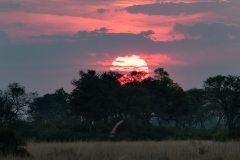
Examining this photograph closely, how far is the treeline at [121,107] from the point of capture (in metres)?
44.3

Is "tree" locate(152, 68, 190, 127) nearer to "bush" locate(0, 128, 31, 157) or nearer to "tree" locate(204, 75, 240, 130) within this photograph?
"tree" locate(204, 75, 240, 130)

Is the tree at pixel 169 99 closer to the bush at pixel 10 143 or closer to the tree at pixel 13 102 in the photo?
the tree at pixel 13 102

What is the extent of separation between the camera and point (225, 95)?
57.6 m

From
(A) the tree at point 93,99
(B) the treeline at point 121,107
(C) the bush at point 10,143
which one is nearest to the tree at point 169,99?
(B) the treeline at point 121,107

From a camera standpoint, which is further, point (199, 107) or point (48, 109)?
point (199, 107)

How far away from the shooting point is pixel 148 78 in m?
62.0

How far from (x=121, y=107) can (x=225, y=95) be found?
44.3 feet

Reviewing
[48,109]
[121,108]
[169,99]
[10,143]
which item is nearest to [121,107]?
[121,108]

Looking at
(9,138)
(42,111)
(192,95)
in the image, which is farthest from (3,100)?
(9,138)

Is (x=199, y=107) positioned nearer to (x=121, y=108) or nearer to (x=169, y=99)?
(x=169, y=99)

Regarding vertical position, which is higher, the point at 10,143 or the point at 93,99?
the point at 93,99

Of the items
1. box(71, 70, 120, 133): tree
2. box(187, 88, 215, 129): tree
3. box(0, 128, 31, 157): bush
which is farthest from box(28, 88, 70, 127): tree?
box(0, 128, 31, 157): bush

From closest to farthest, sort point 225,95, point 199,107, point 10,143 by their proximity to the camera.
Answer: point 10,143 → point 225,95 → point 199,107

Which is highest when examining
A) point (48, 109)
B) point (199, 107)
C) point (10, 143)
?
point (199, 107)
